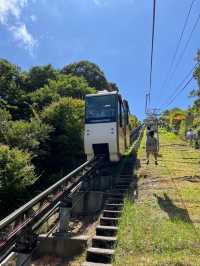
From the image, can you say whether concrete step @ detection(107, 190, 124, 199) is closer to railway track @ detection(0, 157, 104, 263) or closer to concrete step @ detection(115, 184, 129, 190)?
concrete step @ detection(115, 184, 129, 190)

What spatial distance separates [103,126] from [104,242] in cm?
790

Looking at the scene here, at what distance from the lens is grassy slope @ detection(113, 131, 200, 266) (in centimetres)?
700

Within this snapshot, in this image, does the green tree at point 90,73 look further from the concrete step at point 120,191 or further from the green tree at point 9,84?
the concrete step at point 120,191

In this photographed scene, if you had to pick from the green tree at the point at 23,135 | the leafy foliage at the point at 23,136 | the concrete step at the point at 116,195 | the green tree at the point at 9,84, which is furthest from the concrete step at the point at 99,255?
the green tree at the point at 9,84

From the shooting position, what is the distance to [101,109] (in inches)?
615

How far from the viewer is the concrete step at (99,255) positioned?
7.35 metres

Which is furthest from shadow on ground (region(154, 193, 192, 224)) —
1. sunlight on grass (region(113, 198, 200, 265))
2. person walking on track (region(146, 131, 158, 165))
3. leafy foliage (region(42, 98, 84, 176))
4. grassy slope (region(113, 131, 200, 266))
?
leafy foliage (region(42, 98, 84, 176))

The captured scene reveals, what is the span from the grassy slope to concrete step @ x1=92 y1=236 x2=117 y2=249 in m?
0.21

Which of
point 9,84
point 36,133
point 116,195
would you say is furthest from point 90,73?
point 116,195

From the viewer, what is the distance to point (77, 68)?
61.4 metres

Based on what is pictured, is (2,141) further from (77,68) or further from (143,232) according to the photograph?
(77,68)

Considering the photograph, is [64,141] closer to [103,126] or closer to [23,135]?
[23,135]

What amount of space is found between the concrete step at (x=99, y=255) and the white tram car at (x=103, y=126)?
790 cm

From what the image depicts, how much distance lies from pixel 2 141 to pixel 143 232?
42.7 ft
